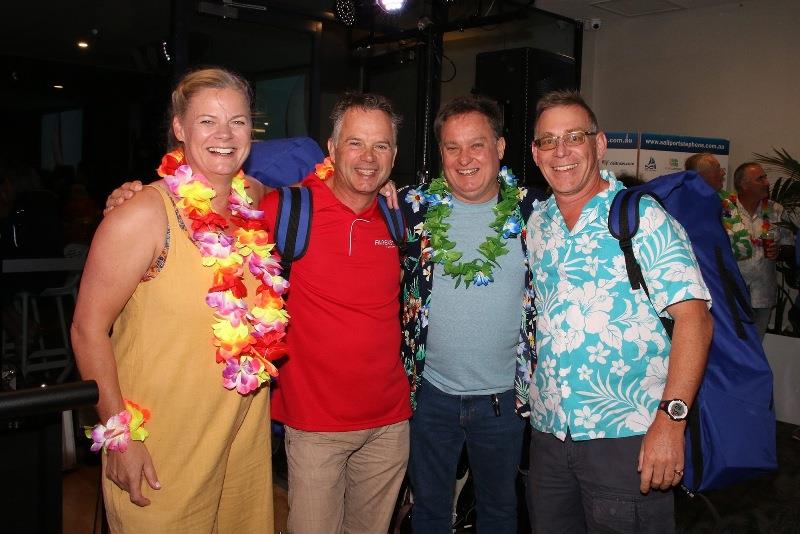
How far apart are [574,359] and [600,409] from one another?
15 centimetres

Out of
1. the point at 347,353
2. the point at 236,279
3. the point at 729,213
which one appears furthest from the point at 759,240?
the point at 236,279

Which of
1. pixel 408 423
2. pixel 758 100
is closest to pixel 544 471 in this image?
pixel 408 423

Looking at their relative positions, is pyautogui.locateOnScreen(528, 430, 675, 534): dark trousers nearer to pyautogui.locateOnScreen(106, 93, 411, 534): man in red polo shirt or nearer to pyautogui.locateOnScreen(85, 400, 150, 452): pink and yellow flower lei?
pyautogui.locateOnScreen(106, 93, 411, 534): man in red polo shirt

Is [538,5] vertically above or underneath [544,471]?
above

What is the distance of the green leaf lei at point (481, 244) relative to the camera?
7.53 feet

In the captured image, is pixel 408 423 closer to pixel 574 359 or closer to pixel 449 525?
pixel 449 525

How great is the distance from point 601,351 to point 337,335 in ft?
2.61

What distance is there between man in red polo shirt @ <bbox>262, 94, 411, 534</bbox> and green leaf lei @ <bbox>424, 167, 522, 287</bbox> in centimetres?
17

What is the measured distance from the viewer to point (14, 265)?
4738 mm

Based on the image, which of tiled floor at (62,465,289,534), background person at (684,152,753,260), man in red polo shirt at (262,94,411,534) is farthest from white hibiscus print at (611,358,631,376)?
background person at (684,152,753,260)

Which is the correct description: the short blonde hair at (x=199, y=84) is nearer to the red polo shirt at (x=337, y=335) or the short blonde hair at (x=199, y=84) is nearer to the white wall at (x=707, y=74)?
the red polo shirt at (x=337, y=335)

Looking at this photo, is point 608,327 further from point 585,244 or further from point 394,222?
point 394,222

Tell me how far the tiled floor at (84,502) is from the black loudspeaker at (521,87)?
279cm

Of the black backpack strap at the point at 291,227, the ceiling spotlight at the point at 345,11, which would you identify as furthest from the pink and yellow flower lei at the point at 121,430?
the ceiling spotlight at the point at 345,11
